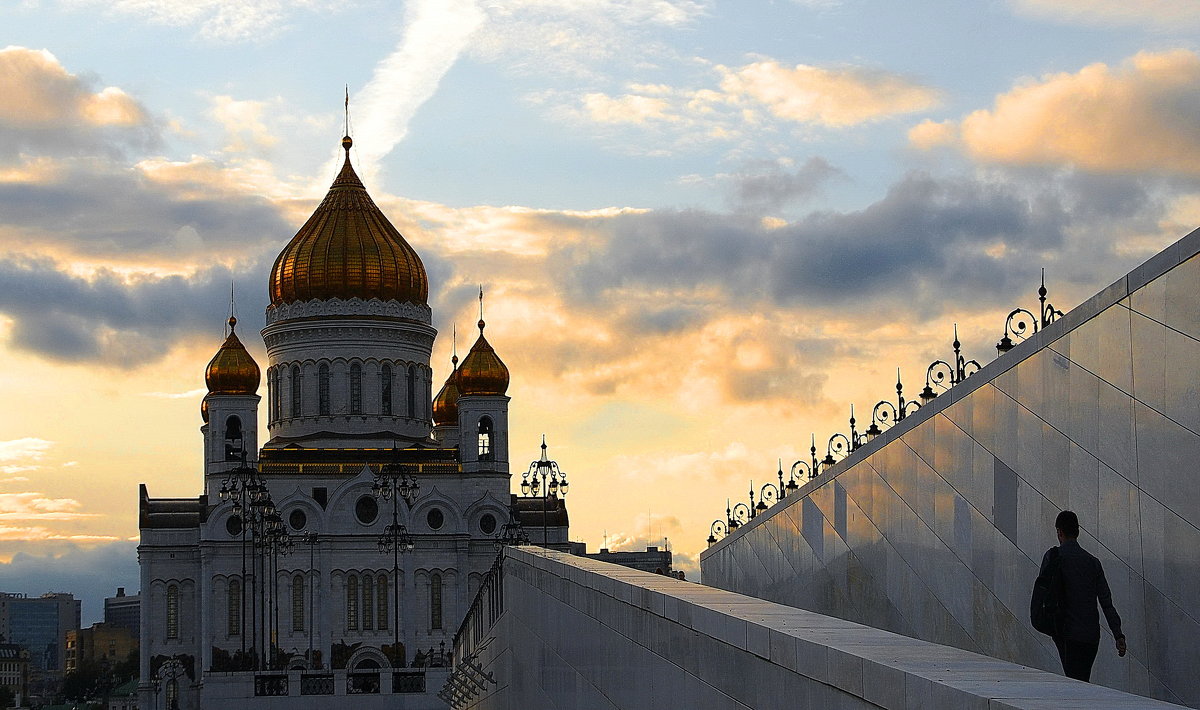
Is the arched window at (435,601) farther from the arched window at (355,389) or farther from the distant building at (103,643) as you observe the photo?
the distant building at (103,643)

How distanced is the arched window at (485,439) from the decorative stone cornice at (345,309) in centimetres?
449

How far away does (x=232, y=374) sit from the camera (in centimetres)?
6469

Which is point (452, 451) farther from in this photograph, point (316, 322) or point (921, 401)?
point (921, 401)

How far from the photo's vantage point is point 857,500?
22484 millimetres

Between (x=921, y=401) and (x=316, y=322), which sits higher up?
(x=316, y=322)

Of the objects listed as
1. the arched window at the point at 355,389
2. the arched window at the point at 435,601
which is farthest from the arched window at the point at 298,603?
the arched window at the point at 355,389

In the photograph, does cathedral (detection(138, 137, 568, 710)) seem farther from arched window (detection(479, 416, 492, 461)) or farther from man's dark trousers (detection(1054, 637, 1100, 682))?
man's dark trousers (detection(1054, 637, 1100, 682))

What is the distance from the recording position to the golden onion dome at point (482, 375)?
2586 inches

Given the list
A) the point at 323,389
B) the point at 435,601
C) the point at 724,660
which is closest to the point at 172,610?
the point at 435,601

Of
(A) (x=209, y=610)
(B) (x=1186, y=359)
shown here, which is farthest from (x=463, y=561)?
(B) (x=1186, y=359)

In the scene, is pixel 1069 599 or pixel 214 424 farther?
pixel 214 424

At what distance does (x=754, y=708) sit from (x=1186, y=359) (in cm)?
468

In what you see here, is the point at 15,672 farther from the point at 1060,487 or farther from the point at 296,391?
the point at 1060,487

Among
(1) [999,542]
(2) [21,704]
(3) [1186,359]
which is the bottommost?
(2) [21,704]
